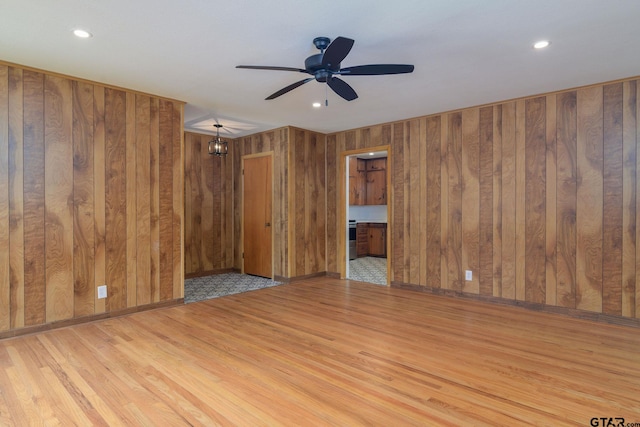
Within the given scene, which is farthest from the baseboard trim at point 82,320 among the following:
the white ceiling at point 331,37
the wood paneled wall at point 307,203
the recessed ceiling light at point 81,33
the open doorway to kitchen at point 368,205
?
the open doorway to kitchen at point 368,205

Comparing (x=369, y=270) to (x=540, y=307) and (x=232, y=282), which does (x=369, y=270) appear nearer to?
(x=232, y=282)

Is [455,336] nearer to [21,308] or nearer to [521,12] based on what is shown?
[521,12]

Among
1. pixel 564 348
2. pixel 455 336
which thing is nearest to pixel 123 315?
pixel 455 336

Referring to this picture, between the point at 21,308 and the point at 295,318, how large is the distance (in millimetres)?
2701

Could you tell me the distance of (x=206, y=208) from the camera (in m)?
6.63

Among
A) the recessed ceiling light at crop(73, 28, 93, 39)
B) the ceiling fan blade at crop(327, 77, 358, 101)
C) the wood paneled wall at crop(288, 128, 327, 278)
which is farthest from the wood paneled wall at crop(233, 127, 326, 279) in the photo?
the recessed ceiling light at crop(73, 28, 93, 39)

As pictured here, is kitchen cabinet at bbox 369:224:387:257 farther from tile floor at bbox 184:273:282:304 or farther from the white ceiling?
the white ceiling

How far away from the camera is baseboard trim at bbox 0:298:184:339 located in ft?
10.8

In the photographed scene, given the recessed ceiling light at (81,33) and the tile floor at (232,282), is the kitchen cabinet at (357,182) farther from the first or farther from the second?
the recessed ceiling light at (81,33)

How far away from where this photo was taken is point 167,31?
103 inches

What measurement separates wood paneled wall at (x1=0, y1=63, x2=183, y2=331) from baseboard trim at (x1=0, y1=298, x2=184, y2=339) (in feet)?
0.14

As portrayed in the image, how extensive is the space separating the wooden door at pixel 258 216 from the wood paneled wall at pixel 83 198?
195 cm

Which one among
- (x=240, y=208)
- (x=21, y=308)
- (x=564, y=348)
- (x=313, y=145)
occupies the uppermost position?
(x=313, y=145)

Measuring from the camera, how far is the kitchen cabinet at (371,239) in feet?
28.7
